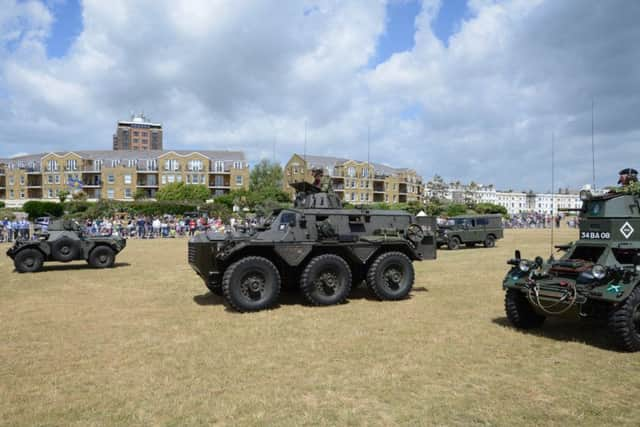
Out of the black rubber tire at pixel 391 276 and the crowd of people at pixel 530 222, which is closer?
the black rubber tire at pixel 391 276

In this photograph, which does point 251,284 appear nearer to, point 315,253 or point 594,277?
point 315,253

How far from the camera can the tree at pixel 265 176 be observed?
2862 inches

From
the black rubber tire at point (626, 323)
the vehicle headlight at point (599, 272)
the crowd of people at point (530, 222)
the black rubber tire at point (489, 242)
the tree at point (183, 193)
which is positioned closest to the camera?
the black rubber tire at point (626, 323)

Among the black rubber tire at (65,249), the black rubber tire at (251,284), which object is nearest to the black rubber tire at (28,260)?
the black rubber tire at (65,249)

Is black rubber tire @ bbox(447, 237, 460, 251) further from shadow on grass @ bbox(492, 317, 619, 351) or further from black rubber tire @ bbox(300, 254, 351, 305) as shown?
shadow on grass @ bbox(492, 317, 619, 351)

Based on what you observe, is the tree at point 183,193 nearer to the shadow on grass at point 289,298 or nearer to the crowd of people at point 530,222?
the crowd of people at point 530,222

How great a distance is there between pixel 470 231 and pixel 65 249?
59.0 feet

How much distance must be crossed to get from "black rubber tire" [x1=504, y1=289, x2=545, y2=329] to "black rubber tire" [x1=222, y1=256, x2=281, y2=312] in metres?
4.06

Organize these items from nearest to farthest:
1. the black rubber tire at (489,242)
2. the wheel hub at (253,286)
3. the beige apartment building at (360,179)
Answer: the wheel hub at (253,286), the black rubber tire at (489,242), the beige apartment building at (360,179)

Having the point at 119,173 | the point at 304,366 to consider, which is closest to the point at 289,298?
the point at 304,366

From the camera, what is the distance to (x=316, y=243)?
991 cm

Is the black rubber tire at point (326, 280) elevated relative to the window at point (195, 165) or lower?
lower

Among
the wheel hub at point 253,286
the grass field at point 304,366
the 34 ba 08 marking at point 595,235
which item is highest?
the 34 ba 08 marking at point 595,235

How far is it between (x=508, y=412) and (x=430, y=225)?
274 inches
